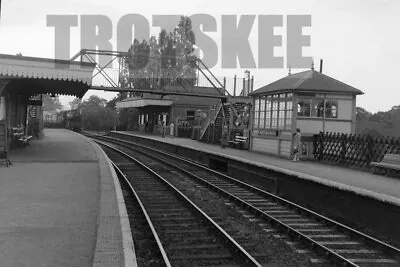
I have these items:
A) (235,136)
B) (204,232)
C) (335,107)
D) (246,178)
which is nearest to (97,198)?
(204,232)

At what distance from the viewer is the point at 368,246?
7320mm

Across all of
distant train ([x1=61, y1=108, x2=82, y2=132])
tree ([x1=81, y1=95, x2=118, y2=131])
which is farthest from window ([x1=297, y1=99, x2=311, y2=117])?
tree ([x1=81, y1=95, x2=118, y2=131])

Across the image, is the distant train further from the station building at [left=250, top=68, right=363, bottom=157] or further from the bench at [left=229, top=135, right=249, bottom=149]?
the station building at [left=250, top=68, right=363, bottom=157]

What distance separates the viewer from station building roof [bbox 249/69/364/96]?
700 inches

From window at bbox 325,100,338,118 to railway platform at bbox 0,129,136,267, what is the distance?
979 cm

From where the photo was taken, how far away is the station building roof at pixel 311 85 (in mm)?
17781

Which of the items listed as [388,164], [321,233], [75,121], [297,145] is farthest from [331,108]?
[75,121]

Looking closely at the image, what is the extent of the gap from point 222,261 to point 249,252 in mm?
575

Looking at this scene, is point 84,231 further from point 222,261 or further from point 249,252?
point 249,252

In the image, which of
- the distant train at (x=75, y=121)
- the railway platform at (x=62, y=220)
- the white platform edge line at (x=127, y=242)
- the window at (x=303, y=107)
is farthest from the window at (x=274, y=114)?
the distant train at (x=75, y=121)

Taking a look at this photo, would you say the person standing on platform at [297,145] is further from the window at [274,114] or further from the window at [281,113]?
the window at [274,114]

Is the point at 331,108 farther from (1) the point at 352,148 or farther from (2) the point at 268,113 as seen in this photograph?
(2) the point at 268,113

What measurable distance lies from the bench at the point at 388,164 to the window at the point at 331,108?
183 inches

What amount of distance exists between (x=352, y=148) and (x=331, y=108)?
296cm
